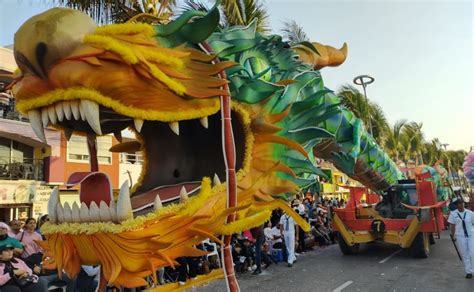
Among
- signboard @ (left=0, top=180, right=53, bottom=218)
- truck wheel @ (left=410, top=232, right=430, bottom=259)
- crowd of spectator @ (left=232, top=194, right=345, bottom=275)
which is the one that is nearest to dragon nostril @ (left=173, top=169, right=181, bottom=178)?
crowd of spectator @ (left=232, top=194, right=345, bottom=275)

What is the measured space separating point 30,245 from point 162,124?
168 inches

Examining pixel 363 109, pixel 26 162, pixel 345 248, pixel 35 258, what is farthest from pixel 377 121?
pixel 35 258

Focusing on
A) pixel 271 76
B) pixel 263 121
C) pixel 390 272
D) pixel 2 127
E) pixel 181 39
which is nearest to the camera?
pixel 181 39

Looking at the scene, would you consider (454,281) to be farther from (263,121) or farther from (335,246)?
(263,121)

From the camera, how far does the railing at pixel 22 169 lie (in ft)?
46.9

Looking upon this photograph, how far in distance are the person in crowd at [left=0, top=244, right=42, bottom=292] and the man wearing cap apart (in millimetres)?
6378

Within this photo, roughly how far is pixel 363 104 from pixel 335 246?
1002 centimetres

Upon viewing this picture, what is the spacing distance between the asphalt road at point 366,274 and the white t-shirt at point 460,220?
2.30 ft

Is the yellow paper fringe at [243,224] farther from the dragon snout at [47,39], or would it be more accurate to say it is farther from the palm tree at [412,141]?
the palm tree at [412,141]

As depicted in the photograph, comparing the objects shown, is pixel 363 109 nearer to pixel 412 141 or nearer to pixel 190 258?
pixel 412 141

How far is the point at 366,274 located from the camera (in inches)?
280

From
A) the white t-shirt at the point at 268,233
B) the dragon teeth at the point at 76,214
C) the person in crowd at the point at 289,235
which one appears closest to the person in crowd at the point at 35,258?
the dragon teeth at the point at 76,214

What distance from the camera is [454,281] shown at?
Result: 21.4ft

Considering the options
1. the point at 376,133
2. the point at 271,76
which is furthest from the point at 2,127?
the point at 376,133
